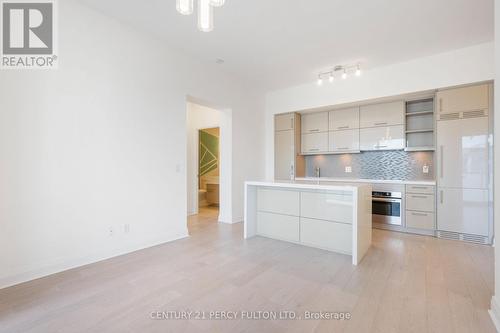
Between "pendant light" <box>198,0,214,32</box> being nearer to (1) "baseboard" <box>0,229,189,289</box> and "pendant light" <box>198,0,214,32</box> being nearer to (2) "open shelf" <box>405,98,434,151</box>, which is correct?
(1) "baseboard" <box>0,229,189,289</box>

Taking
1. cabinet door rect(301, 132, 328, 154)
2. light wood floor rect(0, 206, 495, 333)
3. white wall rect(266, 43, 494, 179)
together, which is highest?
white wall rect(266, 43, 494, 179)

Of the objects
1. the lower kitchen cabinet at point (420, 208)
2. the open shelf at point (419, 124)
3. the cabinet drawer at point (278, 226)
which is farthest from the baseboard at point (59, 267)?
the open shelf at point (419, 124)

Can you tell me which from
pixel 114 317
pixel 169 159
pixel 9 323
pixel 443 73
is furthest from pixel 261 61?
pixel 9 323

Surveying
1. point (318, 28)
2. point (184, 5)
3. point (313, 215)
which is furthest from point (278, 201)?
point (184, 5)

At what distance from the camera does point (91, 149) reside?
103 inches

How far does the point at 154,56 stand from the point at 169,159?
1.42 m

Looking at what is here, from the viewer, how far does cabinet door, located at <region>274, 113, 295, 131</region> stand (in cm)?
512

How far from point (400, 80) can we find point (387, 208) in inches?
84.4

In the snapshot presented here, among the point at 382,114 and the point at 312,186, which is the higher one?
the point at 382,114

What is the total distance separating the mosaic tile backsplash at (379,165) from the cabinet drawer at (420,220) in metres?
0.75

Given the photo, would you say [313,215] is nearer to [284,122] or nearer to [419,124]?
[284,122]

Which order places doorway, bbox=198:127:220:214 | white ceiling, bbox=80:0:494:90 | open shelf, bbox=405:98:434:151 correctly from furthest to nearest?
doorway, bbox=198:127:220:214 < open shelf, bbox=405:98:434:151 < white ceiling, bbox=80:0:494:90

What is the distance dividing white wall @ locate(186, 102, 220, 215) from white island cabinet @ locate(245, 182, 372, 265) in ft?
7.44

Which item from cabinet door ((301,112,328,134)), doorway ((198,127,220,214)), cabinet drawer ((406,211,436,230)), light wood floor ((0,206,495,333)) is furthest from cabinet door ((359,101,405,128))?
doorway ((198,127,220,214))
